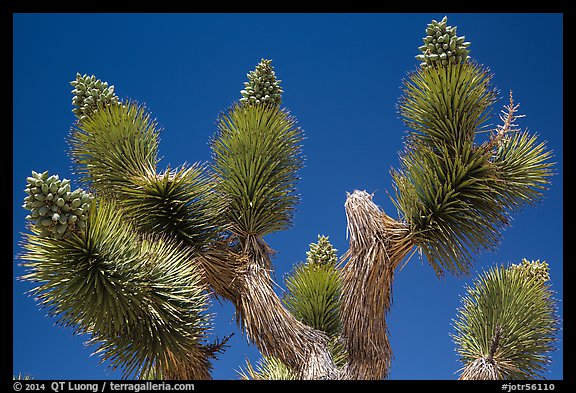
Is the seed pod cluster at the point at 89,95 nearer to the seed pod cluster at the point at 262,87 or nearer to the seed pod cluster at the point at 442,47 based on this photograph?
the seed pod cluster at the point at 262,87

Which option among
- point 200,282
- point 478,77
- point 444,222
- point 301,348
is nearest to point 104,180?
point 200,282

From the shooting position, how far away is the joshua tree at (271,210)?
7.16 m

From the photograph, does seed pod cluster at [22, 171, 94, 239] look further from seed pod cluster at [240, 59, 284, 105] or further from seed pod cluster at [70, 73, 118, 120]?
seed pod cluster at [240, 59, 284, 105]

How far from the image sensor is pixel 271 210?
8.12m

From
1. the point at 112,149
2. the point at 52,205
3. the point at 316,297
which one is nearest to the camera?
the point at 52,205

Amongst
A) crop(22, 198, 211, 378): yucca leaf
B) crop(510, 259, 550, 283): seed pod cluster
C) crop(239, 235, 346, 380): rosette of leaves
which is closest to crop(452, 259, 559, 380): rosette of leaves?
crop(510, 259, 550, 283): seed pod cluster

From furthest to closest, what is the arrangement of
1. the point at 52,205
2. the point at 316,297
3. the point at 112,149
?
the point at 316,297 → the point at 112,149 → the point at 52,205

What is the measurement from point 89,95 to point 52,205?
215cm

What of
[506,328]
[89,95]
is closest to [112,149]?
[89,95]

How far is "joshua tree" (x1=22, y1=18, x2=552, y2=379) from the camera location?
716cm

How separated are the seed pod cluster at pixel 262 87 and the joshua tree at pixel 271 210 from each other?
6 centimetres

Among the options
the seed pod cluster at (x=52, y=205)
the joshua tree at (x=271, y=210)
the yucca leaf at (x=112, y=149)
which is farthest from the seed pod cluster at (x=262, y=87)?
the seed pod cluster at (x=52, y=205)

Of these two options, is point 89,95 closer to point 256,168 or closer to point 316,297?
point 256,168

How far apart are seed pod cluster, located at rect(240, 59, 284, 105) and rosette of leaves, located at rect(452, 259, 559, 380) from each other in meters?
3.00
